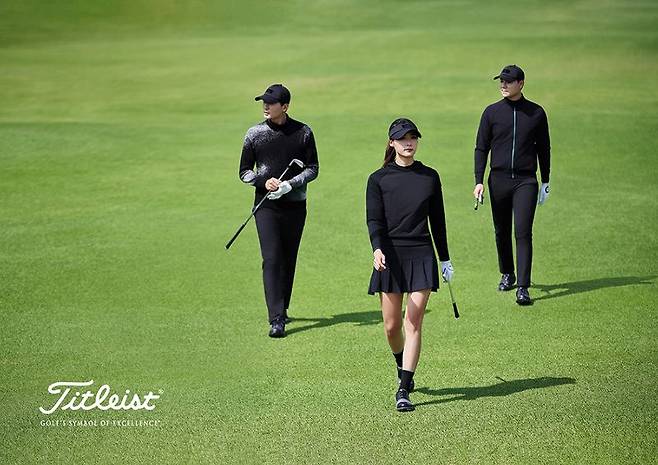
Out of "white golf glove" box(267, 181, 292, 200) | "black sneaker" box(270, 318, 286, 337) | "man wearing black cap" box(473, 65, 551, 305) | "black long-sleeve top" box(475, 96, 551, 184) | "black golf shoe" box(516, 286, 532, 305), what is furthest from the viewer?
"black long-sleeve top" box(475, 96, 551, 184)

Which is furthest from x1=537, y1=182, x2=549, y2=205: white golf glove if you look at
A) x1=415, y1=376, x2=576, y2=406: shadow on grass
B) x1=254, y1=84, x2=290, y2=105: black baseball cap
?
x1=415, y1=376, x2=576, y2=406: shadow on grass

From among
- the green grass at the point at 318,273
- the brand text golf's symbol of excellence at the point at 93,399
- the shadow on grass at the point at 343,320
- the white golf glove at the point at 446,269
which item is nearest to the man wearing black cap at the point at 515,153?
the green grass at the point at 318,273

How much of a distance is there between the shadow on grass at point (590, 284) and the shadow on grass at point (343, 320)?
6.96 ft

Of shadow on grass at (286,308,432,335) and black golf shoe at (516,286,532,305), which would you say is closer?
shadow on grass at (286,308,432,335)

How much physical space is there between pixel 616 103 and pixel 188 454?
1984 cm

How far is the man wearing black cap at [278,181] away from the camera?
38.3 feet

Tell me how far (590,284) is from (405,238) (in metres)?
4.81

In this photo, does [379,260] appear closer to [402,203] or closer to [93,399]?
[402,203]

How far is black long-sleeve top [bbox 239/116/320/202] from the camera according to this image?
1180 cm

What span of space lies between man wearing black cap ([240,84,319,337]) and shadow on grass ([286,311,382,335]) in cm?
27

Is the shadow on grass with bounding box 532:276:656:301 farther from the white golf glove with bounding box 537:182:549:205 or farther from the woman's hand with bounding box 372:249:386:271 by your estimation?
the woman's hand with bounding box 372:249:386:271

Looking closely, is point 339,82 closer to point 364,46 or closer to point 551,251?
point 364,46

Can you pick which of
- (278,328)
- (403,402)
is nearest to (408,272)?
(403,402)

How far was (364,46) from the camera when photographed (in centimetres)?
3581
